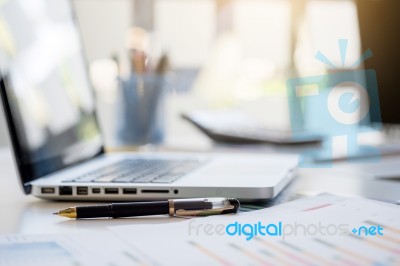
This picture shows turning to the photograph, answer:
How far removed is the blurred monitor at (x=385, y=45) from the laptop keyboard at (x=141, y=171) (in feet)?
1.47

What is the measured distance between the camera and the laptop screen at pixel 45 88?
30.5 inches

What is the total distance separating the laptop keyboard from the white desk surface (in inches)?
2.3

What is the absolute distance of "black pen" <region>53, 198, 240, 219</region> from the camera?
634 millimetres

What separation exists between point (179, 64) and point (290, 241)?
5.61 feet

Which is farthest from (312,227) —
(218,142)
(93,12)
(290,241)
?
(93,12)

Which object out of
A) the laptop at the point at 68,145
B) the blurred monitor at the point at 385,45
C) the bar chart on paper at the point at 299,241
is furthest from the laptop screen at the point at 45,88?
the blurred monitor at the point at 385,45

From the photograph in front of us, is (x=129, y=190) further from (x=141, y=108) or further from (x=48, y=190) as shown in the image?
(x=141, y=108)

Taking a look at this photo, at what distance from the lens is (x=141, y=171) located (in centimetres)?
86

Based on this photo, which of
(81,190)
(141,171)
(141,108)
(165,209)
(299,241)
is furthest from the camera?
(141,108)

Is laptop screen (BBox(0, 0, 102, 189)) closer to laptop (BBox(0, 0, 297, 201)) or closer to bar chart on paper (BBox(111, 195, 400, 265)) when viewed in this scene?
laptop (BBox(0, 0, 297, 201))

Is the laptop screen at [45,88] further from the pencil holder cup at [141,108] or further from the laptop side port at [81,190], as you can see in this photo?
the pencil holder cup at [141,108]

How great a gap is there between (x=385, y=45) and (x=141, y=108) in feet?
1.82

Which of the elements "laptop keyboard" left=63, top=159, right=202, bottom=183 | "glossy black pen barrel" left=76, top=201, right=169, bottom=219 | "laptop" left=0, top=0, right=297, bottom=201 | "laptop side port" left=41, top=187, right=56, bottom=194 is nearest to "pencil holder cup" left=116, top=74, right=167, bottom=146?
"laptop" left=0, top=0, right=297, bottom=201

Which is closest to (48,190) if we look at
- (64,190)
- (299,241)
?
(64,190)
